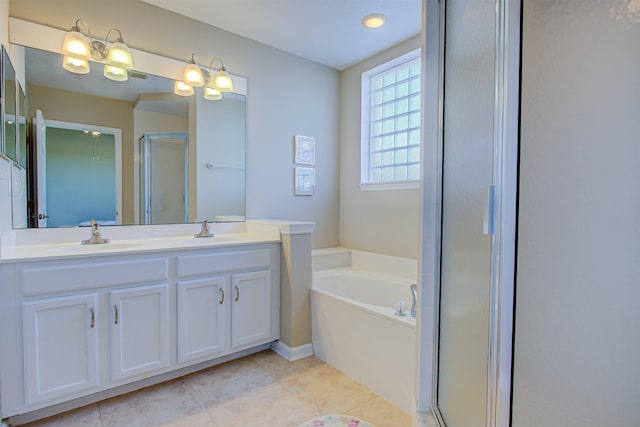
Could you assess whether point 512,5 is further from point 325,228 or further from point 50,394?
point 325,228

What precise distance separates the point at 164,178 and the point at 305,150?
4.30 ft

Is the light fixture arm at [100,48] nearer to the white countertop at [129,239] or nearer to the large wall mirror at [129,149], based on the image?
the large wall mirror at [129,149]

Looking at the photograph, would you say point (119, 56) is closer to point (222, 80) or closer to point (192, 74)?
point (192, 74)

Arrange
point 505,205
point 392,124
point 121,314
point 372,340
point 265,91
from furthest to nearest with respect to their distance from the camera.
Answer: point 392,124, point 265,91, point 372,340, point 121,314, point 505,205

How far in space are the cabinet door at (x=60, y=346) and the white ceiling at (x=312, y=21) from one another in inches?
80.8

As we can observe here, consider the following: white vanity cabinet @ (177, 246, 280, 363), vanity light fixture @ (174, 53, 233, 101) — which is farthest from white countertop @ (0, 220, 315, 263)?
vanity light fixture @ (174, 53, 233, 101)

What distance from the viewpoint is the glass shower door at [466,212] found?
0.81 m

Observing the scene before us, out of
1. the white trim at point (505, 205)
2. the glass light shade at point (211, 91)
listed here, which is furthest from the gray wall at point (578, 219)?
the glass light shade at point (211, 91)

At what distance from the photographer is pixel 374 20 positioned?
242cm

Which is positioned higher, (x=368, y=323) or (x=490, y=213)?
(x=490, y=213)

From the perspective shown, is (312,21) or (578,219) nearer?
(578,219)

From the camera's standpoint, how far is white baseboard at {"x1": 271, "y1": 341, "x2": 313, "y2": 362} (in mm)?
2242

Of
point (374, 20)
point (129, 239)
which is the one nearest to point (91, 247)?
point (129, 239)

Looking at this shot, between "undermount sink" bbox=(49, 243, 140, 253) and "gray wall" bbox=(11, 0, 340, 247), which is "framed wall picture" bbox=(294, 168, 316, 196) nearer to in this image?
"gray wall" bbox=(11, 0, 340, 247)
